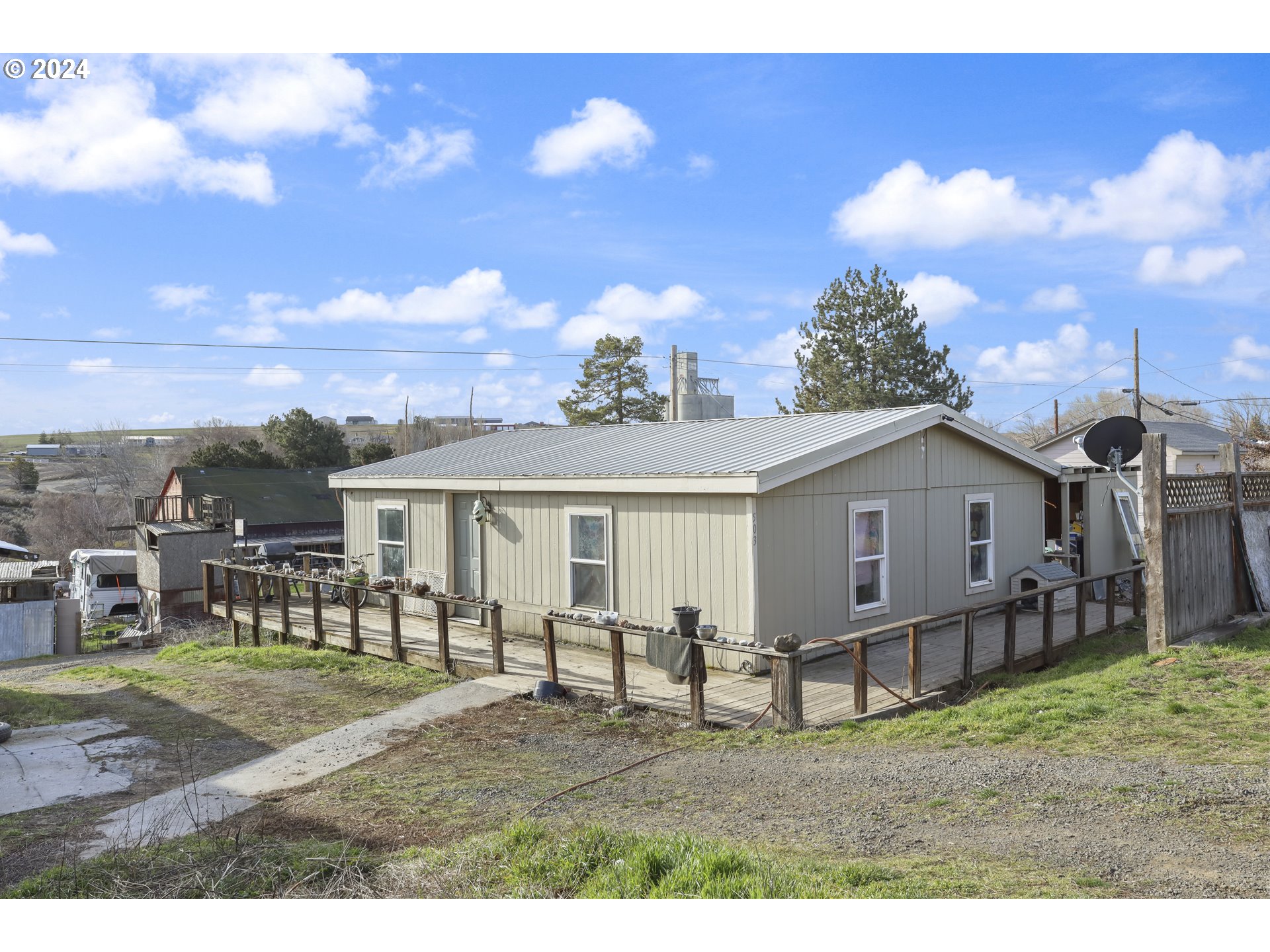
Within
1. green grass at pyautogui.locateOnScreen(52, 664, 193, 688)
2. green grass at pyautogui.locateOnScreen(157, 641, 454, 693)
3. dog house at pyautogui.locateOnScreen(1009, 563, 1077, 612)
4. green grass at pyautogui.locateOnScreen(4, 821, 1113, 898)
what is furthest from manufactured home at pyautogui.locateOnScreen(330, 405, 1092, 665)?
green grass at pyautogui.locateOnScreen(4, 821, 1113, 898)

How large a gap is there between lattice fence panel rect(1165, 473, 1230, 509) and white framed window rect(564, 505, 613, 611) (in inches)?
236

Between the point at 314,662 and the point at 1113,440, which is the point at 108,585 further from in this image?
the point at 1113,440

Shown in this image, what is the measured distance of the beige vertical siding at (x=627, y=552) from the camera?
936 cm

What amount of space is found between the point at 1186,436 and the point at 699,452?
30.0 metres

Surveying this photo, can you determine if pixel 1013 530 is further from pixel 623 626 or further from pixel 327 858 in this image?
pixel 327 858

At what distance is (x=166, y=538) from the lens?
64.4 ft

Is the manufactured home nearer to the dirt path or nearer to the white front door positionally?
the white front door

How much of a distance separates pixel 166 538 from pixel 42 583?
6.65m

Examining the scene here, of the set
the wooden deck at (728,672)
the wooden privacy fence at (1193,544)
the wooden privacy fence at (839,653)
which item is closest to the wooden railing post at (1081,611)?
the wooden privacy fence at (839,653)

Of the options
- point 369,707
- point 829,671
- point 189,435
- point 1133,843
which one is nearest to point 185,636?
point 369,707

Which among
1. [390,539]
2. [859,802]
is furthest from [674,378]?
[859,802]

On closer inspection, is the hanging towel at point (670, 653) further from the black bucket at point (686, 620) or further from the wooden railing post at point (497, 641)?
the wooden railing post at point (497, 641)

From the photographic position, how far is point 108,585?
98.3 feet

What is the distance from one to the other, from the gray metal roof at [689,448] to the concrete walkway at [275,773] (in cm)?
309
